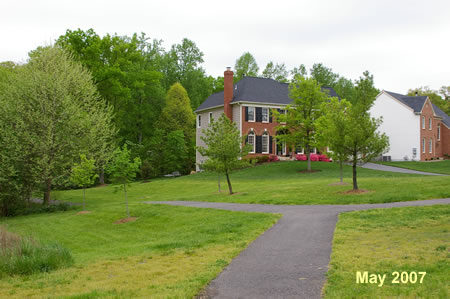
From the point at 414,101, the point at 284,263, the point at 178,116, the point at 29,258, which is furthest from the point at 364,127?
the point at 178,116

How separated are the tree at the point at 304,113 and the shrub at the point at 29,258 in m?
30.9

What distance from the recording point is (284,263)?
8.80 metres

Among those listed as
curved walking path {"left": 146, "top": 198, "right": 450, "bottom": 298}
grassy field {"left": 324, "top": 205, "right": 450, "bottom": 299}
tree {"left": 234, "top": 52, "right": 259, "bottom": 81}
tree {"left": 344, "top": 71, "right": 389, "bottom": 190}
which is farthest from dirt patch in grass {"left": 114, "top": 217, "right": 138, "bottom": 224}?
tree {"left": 234, "top": 52, "right": 259, "bottom": 81}

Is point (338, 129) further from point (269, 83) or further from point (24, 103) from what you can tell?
point (269, 83)

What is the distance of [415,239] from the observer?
997cm

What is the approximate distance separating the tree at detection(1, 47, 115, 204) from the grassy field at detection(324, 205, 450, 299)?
68.2ft

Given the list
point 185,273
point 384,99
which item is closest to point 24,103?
point 185,273

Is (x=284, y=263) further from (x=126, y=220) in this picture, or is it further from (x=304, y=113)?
(x=304, y=113)

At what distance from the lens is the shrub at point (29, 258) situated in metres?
9.34

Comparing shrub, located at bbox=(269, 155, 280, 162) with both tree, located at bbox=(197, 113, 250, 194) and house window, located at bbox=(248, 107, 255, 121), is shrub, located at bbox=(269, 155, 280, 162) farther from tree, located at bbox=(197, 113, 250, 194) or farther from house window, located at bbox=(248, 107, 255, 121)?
tree, located at bbox=(197, 113, 250, 194)

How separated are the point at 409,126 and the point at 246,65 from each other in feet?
105

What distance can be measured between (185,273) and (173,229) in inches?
315

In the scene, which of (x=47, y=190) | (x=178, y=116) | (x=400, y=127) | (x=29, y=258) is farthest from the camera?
(x=178, y=116)

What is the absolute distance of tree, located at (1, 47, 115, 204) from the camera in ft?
90.5
